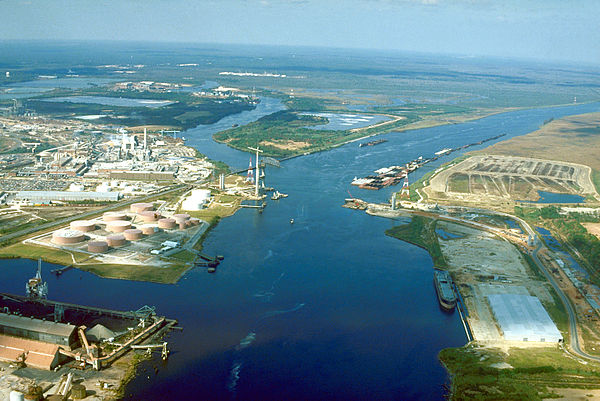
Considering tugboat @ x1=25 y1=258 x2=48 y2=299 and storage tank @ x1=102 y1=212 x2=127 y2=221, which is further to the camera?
storage tank @ x1=102 y1=212 x2=127 y2=221

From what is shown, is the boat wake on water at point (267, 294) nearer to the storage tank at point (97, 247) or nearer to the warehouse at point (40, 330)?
the warehouse at point (40, 330)

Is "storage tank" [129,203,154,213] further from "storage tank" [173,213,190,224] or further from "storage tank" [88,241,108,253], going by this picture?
"storage tank" [88,241,108,253]

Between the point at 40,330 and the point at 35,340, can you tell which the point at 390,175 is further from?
the point at 35,340

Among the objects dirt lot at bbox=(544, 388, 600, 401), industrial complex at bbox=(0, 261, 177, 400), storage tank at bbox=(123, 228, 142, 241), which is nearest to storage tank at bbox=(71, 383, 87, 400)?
industrial complex at bbox=(0, 261, 177, 400)

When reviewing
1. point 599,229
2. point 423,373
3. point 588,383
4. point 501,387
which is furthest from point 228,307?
point 599,229

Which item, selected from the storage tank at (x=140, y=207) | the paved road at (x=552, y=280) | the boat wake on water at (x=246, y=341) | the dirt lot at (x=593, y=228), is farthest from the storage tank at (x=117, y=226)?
the dirt lot at (x=593, y=228)

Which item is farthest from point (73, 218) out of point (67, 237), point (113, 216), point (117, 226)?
point (67, 237)
